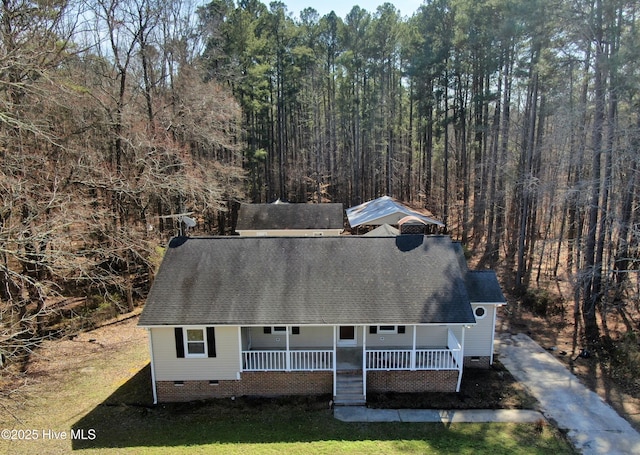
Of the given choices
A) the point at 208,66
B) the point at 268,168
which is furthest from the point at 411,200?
the point at 208,66

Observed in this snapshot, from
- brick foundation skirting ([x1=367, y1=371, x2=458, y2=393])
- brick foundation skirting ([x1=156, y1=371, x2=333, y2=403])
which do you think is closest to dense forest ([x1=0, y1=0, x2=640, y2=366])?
brick foundation skirting ([x1=156, y1=371, x2=333, y2=403])

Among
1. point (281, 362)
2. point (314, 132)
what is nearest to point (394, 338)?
point (281, 362)

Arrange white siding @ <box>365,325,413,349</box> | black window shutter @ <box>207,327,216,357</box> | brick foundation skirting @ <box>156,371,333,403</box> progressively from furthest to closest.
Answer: white siding @ <box>365,325,413,349</box>
brick foundation skirting @ <box>156,371,333,403</box>
black window shutter @ <box>207,327,216,357</box>

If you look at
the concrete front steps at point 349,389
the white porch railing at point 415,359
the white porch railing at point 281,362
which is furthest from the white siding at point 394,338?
the white porch railing at point 281,362

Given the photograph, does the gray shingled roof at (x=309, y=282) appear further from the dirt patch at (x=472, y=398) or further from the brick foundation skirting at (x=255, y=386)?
the dirt patch at (x=472, y=398)

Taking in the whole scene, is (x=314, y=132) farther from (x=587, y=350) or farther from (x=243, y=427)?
(x=243, y=427)

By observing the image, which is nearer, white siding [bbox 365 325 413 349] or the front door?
white siding [bbox 365 325 413 349]

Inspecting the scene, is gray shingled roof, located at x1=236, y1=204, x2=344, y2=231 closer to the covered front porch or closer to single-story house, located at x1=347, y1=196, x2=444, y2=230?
single-story house, located at x1=347, y1=196, x2=444, y2=230
